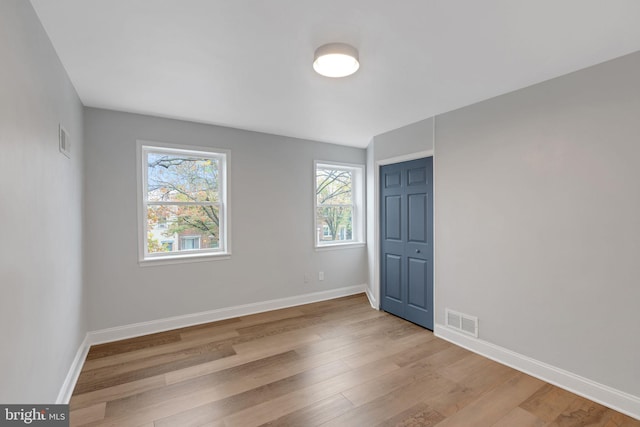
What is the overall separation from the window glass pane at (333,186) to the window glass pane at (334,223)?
0.40 ft

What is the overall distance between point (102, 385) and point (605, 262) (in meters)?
4.00

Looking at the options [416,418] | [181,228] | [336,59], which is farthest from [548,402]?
[181,228]

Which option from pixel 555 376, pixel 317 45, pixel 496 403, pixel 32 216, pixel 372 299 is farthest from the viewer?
pixel 372 299

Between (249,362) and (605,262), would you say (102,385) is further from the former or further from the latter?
(605,262)

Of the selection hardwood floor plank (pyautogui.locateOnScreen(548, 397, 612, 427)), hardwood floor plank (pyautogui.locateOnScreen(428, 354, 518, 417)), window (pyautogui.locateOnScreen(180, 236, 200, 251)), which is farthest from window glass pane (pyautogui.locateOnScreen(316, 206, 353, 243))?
hardwood floor plank (pyautogui.locateOnScreen(548, 397, 612, 427))

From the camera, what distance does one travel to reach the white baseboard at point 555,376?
1.99 metres

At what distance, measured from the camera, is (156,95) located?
105 inches

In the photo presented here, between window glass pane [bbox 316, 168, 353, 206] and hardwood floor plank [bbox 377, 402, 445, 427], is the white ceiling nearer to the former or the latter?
window glass pane [bbox 316, 168, 353, 206]

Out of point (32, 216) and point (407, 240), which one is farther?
point (407, 240)

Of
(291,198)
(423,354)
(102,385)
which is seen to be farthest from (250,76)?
(423,354)

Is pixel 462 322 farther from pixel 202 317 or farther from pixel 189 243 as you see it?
pixel 189 243

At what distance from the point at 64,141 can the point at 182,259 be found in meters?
1.70

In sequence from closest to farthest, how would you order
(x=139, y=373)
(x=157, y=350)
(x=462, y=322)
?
(x=139, y=373) < (x=157, y=350) < (x=462, y=322)

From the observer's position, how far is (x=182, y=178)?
3.52 meters
